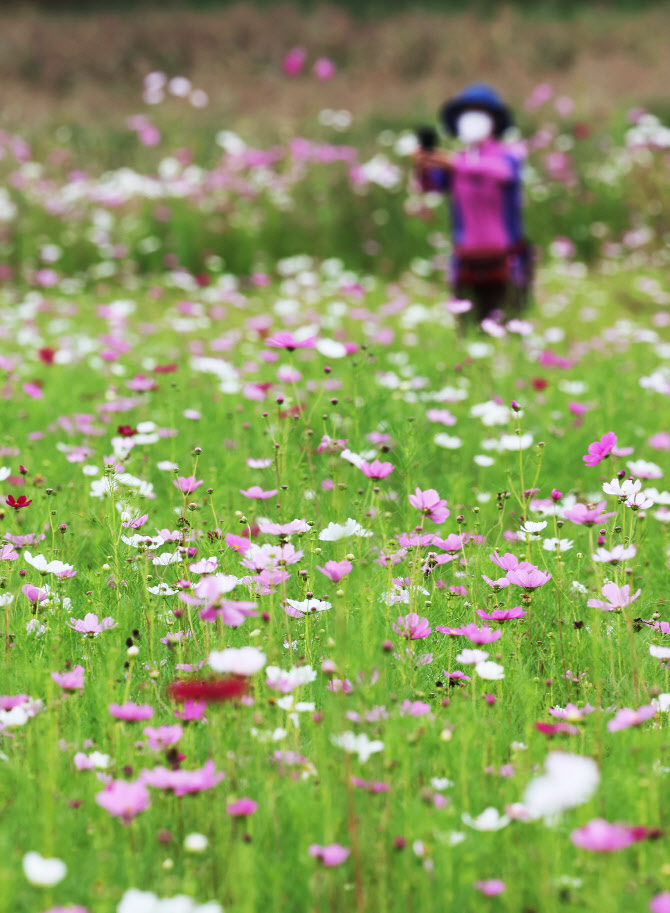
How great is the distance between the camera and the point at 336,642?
188cm

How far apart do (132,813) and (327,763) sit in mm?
355

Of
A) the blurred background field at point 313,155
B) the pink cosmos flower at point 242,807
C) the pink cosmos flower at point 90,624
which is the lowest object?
the pink cosmos flower at point 242,807

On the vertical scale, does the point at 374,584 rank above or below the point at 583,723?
above

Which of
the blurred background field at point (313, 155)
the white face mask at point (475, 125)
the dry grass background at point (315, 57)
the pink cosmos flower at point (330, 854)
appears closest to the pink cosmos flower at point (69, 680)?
the pink cosmos flower at point (330, 854)

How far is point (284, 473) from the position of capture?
2656 mm

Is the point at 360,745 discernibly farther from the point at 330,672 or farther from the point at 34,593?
the point at 34,593

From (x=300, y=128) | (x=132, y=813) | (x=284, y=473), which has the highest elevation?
(x=300, y=128)

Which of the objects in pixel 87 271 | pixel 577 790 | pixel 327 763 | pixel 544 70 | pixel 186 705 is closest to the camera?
pixel 577 790

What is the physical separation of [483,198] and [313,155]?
5.28 metres

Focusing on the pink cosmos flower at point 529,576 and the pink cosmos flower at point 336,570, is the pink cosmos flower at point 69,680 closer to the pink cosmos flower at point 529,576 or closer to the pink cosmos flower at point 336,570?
the pink cosmos flower at point 336,570

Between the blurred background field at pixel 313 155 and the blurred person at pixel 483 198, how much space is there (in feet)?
9.64

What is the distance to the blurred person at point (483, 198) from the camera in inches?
198

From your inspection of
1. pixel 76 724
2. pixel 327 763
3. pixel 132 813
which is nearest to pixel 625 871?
pixel 327 763

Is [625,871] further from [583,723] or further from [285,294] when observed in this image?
[285,294]
